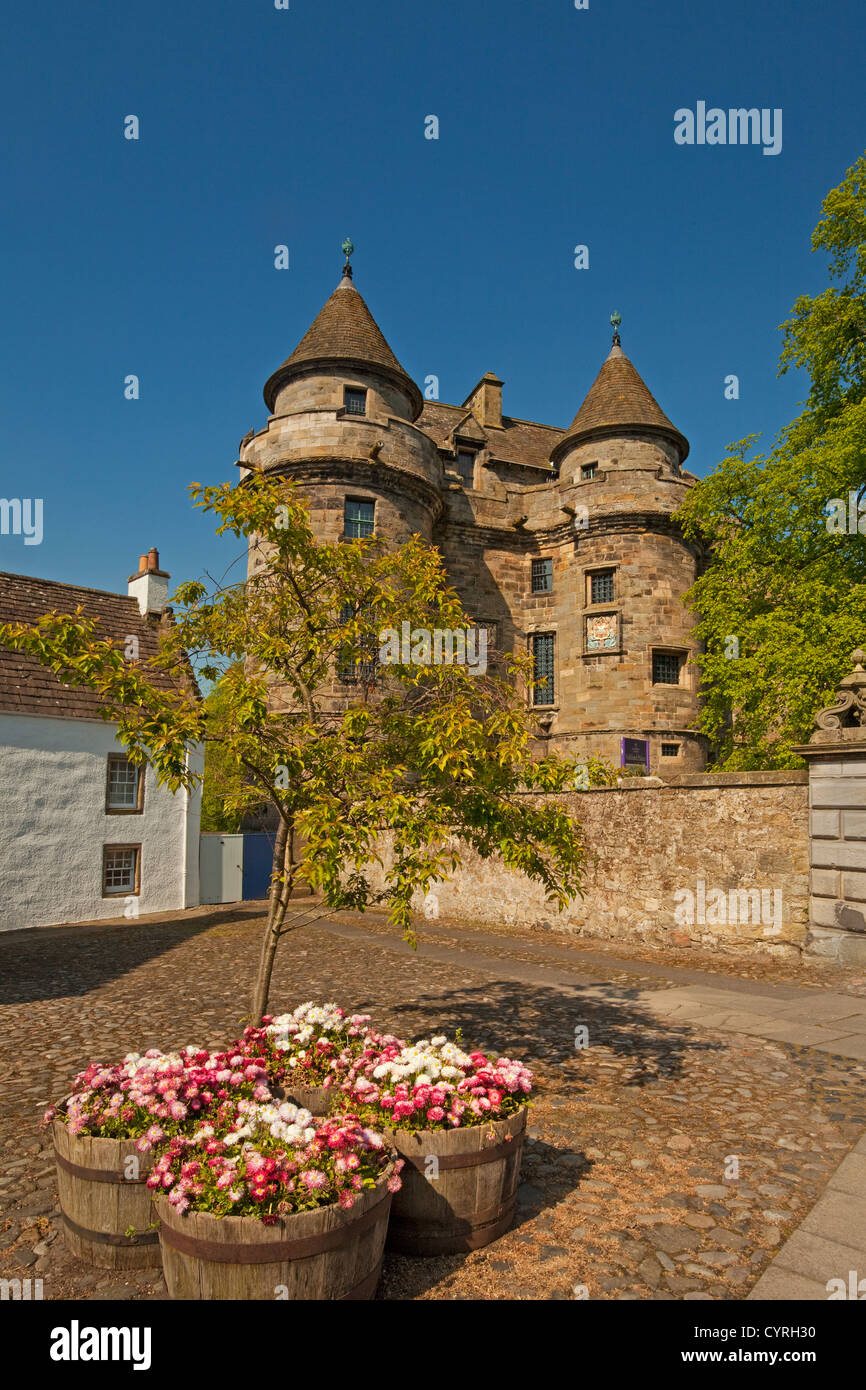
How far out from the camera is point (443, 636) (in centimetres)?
666

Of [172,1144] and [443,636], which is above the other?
[443,636]

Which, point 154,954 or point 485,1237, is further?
point 154,954

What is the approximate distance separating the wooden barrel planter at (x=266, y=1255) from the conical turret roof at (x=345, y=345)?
25.1 m

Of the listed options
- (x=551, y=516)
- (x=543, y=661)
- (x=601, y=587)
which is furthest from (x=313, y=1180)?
(x=551, y=516)

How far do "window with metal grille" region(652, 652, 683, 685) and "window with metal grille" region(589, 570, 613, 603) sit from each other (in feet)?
8.74

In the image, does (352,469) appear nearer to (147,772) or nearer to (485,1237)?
(147,772)

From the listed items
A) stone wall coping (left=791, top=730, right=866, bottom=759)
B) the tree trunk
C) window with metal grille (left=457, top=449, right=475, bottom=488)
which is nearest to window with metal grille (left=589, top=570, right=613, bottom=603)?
window with metal grille (left=457, top=449, right=475, bottom=488)

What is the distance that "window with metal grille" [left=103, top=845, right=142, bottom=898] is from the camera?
19594 mm

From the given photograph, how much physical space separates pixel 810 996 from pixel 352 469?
1895 cm

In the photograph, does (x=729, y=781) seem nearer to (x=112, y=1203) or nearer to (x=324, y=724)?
(x=324, y=724)

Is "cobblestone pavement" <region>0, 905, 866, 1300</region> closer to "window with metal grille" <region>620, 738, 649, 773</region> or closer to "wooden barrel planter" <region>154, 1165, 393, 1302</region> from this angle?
"wooden barrel planter" <region>154, 1165, 393, 1302</region>

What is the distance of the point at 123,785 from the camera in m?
20.2
